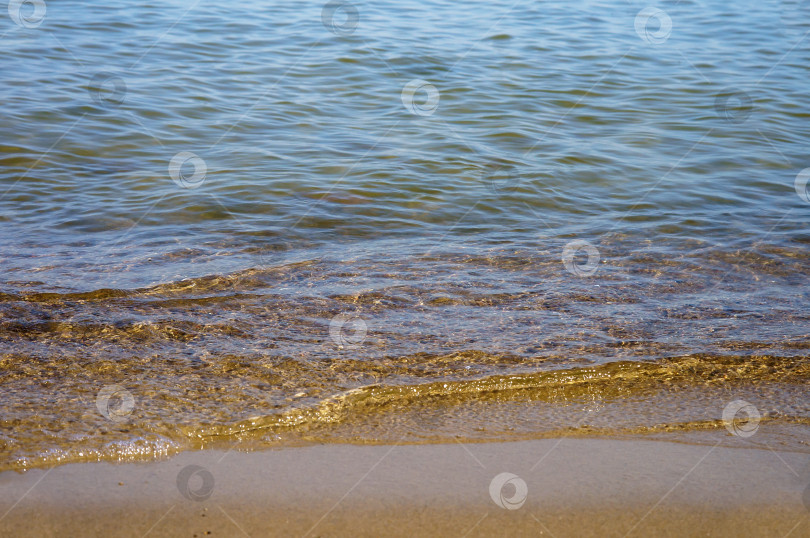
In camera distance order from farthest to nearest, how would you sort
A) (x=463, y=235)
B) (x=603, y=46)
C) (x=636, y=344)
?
(x=603, y=46) → (x=463, y=235) → (x=636, y=344)

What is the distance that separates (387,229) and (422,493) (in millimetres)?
3303

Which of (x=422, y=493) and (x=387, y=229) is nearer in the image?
(x=422, y=493)

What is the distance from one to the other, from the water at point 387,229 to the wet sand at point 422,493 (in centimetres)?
15

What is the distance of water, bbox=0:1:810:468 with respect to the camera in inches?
140

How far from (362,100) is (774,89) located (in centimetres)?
529

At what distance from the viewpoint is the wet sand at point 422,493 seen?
273 centimetres

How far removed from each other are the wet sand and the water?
15 cm

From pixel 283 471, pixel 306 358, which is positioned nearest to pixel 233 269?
pixel 306 358

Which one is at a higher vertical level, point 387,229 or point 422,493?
point 422,493

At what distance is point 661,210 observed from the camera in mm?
6527

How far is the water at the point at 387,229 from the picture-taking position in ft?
11.7

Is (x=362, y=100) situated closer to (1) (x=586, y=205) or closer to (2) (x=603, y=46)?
(1) (x=586, y=205)

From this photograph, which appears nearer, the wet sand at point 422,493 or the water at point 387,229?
the wet sand at point 422,493

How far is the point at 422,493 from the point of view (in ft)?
9.58
